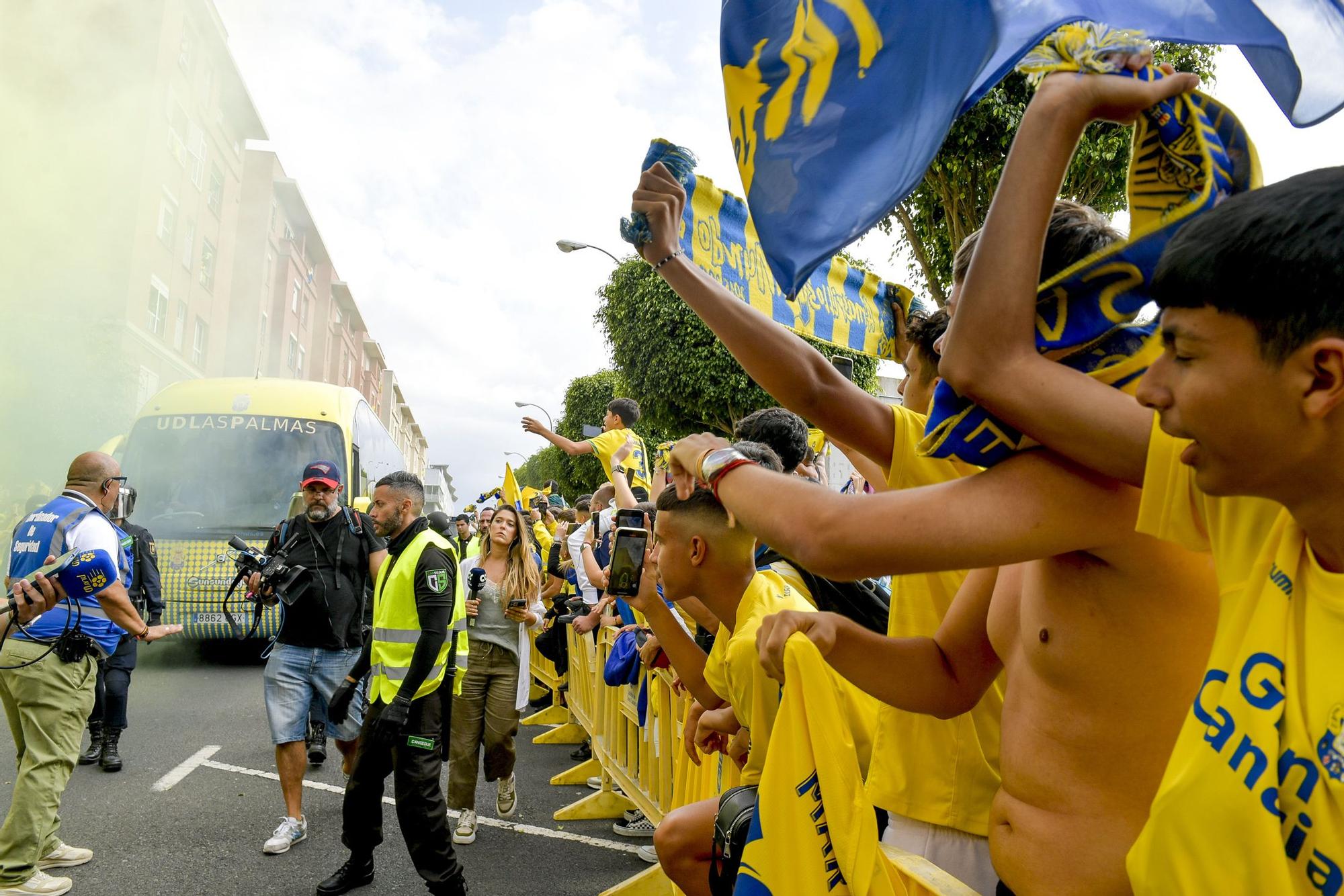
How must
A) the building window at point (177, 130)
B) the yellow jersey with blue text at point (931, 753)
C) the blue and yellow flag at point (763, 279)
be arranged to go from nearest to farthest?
the yellow jersey with blue text at point (931, 753) → the blue and yellow flag at point (763, 279) → the building window at point (177, 130)

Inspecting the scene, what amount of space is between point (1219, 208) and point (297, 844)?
5.59 metres

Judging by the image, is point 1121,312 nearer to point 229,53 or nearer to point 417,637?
point 417,637

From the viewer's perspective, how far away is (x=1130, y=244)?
1147mm

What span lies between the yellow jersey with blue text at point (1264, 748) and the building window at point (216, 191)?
34.9 m

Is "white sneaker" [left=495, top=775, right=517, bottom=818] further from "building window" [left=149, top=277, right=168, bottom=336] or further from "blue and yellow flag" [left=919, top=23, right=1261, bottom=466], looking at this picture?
"building window" [left=149, top=277, right=168, bottom=336]

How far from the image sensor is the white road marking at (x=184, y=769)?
240 inches

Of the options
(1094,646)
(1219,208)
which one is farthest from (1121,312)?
(1094,646)

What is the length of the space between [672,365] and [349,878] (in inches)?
698

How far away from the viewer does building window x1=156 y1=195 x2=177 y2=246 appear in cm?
2645

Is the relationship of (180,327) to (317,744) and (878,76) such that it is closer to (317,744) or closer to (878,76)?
(317,744)

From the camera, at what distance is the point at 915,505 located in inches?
47.1

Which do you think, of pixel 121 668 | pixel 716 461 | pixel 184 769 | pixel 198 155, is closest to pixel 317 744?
pixel 184 769

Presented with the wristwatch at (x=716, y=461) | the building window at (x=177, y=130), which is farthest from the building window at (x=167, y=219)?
the wristwatch at (x=716, y=461)

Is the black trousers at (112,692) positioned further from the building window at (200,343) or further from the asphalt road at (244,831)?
the building window at (200,343)
